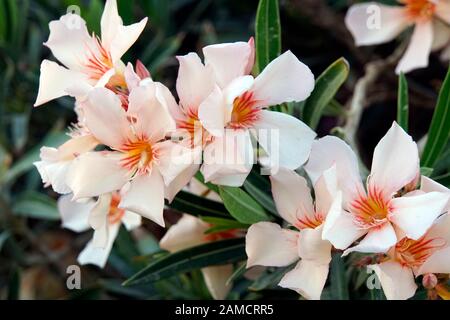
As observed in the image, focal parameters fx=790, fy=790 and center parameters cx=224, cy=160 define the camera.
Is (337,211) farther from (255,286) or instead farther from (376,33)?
(376,33)

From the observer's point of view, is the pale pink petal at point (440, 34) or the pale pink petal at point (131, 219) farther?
the pale pink petal at point (440, 34)

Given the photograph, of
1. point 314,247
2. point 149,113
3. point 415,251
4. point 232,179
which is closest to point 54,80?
point 149,113

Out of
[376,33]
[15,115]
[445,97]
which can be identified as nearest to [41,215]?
[15,115]

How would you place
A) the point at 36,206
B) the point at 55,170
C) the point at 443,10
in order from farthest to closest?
the point at 36,206
the point at 443,10
the point at 55,170

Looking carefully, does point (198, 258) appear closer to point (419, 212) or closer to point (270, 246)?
point (270, 246)

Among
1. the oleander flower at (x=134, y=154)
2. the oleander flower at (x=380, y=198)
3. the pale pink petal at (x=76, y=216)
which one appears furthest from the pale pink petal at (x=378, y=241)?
the pale pink petal at (x=76, y=216)

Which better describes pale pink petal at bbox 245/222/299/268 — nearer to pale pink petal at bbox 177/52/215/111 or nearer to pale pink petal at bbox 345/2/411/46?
pale pink petal at bbox 177/52/215/111

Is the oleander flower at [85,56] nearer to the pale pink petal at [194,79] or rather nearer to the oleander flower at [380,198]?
the pale pink petal at [194,79]
